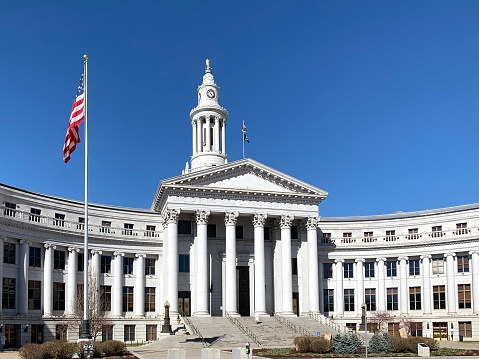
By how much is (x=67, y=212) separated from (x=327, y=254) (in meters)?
33.7

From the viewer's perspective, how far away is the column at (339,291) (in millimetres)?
88438

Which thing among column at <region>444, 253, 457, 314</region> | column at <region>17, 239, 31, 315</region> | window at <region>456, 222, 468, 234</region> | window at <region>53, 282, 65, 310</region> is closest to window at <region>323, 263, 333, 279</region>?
column at <region>444, 253, 457, 314</region>

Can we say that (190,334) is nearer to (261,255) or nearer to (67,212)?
(261,255)

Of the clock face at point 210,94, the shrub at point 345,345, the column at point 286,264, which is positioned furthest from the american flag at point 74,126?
the clock face at point 210,94

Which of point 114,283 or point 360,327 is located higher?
point 114,283

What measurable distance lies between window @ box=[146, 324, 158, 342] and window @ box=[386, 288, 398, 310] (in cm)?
3042

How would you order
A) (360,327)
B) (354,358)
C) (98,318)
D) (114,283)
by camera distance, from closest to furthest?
(354,358), (98,318), (114,283), (360,327)

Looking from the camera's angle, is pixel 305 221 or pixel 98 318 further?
pixel 305 221

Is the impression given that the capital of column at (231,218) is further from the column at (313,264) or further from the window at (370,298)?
the window at (370,298)

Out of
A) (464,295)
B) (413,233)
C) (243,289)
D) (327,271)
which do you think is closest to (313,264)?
(327,271)

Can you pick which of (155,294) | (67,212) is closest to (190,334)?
(155,294)

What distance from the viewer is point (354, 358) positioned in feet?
153

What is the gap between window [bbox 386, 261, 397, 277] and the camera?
8869 cm

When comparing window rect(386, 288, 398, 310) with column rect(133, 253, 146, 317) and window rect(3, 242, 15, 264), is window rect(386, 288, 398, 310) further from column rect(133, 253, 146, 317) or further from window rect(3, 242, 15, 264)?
window rect(3, 242, 15, 264)
